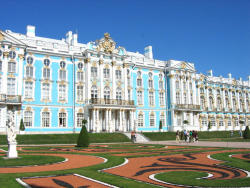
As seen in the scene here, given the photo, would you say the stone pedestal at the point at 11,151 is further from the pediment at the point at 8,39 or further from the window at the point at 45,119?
the pediment at the point at 8,39

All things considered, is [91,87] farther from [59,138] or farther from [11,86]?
[11,86]

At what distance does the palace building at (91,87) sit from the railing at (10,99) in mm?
110

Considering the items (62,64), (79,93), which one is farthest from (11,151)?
(62,64)

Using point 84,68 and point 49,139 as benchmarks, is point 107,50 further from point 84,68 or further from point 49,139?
point 49,139

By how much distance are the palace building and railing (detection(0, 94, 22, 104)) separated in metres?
0.11

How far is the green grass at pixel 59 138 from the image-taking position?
28.2 m

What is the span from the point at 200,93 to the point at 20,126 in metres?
35.2

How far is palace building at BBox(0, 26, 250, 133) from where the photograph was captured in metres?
34.3

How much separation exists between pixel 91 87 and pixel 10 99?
441 inches

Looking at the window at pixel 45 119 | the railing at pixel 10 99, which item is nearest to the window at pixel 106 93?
the window at pixel 45 119

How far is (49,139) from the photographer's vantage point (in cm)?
3056

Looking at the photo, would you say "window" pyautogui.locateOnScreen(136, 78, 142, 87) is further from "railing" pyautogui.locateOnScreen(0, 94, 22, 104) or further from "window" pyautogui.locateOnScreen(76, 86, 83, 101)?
"railing" pyautogui.locateOnScreen(0, 94, 22, 104)

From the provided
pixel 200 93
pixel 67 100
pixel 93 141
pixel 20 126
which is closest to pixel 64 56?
pixel 67 100

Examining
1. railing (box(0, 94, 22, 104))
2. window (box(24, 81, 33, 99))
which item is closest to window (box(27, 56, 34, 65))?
window (box(24, 81, 33, 99))
